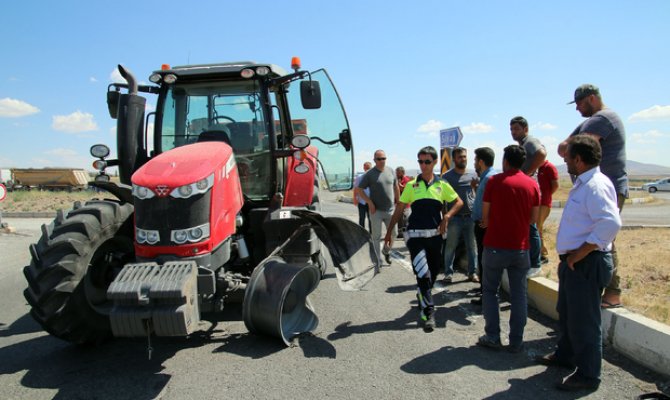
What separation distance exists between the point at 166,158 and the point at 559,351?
3797mm

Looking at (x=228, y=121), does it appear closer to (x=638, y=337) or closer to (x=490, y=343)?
(x=490, y=343)

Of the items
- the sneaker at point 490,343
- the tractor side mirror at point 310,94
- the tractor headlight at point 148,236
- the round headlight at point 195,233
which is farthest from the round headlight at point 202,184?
the sneaker at point 490,343

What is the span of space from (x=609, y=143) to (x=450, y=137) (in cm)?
507

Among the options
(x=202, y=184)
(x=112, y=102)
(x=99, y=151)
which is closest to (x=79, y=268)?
(x=202, y=184)

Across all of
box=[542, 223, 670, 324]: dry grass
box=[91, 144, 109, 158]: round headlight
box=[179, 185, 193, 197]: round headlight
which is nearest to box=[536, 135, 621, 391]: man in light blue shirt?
box=[542, 223, 670, 324]: dry grass

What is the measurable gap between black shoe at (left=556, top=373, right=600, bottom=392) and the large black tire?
3.77m

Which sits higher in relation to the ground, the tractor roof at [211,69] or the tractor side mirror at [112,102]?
the tractor roof at [211,69]

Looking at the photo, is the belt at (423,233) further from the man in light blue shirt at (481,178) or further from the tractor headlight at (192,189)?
the tractor headlight at (192,189)

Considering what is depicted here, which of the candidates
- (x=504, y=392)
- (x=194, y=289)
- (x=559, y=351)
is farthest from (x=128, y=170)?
(x=559, y=351)

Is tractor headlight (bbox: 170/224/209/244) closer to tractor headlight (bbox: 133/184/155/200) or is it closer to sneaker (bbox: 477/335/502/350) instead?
tractor headlight (bbox: 133/184/155/200)

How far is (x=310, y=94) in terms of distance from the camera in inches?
203

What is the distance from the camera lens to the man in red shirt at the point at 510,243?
4.14 metres

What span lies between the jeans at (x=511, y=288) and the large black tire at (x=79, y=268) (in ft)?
11.3

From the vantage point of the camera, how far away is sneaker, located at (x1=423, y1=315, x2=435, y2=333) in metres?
4.68
